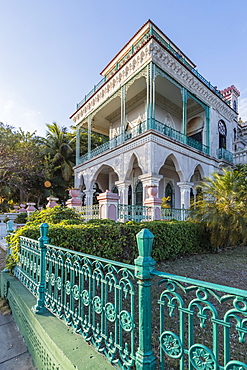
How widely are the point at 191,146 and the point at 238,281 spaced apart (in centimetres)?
930

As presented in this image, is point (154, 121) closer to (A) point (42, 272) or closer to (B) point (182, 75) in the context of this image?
(B) point (182, 75)

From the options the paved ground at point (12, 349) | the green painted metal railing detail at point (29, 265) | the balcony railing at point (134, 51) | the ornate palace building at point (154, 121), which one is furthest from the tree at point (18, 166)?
the paved ground at point (12, 349)

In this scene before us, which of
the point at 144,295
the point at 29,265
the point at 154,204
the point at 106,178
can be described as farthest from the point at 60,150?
the point at 144,295

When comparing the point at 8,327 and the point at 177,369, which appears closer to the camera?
the point at 177,369

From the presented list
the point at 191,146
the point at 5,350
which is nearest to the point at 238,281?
the point at 5,350

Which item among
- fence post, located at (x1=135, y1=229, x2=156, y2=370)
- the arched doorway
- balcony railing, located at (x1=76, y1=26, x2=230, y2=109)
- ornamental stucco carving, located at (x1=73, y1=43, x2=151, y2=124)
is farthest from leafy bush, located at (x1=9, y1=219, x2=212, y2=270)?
balcony railing, located at (x1=76, y1=26, x2=230, y2=109)

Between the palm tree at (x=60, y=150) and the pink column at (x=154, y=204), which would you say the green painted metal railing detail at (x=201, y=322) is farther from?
the palm tree at (x=60, y=150)

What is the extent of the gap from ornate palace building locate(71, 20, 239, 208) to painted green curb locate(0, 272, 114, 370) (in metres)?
7.72

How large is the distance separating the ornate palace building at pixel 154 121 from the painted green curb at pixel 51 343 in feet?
25.3

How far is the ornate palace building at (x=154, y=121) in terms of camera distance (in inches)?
392

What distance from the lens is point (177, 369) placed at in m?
1.81

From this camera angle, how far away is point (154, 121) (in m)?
9.91

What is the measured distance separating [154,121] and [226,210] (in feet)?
17.8

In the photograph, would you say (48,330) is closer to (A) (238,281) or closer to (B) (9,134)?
(A) (238,281)
